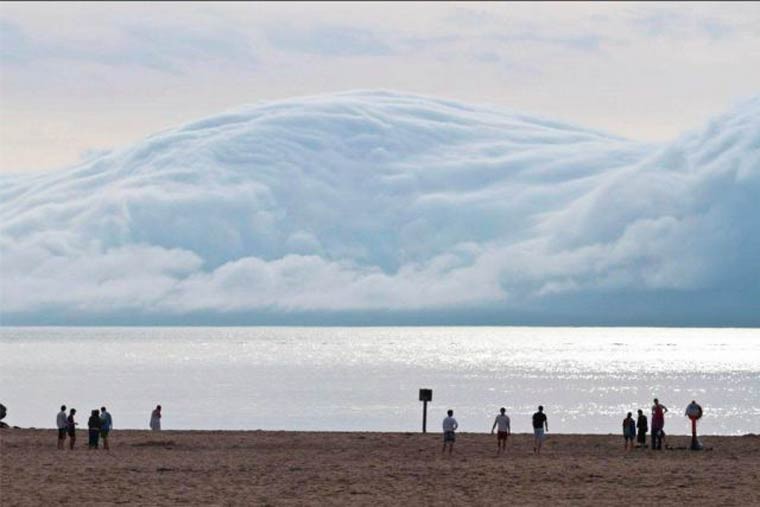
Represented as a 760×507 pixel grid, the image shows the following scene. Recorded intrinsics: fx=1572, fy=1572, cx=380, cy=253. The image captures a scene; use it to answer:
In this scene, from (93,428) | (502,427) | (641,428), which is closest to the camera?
(502,427)

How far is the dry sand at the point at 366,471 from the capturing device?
1465 inches

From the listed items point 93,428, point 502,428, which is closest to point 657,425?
point 502,428

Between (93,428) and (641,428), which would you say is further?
(641,428)

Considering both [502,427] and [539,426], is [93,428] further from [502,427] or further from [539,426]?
[539,426]

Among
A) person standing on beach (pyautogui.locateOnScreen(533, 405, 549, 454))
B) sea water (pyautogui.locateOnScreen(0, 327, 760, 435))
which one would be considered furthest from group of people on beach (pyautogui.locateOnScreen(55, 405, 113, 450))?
sea water (pyautogui.locateOnScreen(0, 327, 760, 435))

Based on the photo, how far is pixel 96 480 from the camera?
4044 centimetres

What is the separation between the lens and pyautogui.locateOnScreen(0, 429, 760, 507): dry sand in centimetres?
3722

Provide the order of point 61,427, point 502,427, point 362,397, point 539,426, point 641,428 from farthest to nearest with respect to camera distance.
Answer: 1. point 362,397
2. point 641,428
3. point 61,427
4. point 502,427
5. point 539,426

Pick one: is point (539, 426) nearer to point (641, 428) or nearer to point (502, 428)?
point (502, 428)

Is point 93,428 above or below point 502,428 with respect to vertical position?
below

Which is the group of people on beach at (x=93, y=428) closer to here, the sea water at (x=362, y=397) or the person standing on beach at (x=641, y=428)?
the person standing on beach at (x=641, y=428)

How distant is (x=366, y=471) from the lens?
43688mm

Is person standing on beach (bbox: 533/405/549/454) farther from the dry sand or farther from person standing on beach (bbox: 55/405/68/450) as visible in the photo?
person standing on beach (bbox: 55/405/68/450)

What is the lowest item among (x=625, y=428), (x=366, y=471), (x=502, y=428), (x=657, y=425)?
(x=366, y=471)
